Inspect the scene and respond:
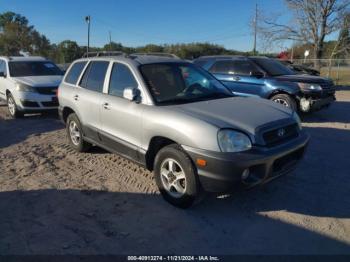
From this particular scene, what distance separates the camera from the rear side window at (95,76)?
5348mm

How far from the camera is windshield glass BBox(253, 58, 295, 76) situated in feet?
31.3

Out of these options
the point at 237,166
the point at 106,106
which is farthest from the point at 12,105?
the point at 237,166

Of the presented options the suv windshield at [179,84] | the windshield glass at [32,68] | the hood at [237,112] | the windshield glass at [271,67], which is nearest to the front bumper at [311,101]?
the windshield glass at [271,67]

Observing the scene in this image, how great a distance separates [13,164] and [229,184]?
3.99 m

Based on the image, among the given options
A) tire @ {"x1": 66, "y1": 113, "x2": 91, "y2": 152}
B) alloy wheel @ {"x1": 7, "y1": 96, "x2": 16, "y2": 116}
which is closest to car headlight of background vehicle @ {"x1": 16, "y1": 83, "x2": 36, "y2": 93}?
alloy wheel @ {"x1": 7, "y1": 96, "x2": 16, "y2": 116}

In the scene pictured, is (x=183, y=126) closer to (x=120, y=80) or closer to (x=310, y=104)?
(x=120, y=80)

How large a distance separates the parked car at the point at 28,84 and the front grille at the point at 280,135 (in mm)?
7364

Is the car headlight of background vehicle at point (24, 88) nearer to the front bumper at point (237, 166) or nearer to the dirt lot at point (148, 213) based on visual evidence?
the dirt lot at point (148, 213)

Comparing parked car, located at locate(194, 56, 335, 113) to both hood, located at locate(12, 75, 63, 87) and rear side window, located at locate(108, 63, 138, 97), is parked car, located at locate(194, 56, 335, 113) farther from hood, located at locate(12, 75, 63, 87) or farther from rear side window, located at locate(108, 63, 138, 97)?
rear side window, located at locate(108, 63, 138, 97)

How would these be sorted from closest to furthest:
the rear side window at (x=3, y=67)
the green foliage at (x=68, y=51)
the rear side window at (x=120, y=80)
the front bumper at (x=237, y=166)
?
the front bumper at (x=237, y=166) → the rear side window at (x=120, y=80) → the rear side window at (x=3, y=67) → the green foliage at (x=68, y=51)

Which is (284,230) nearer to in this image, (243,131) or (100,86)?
(243,131)

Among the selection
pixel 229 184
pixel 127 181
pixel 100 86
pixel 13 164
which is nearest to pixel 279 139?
pixel 229 184

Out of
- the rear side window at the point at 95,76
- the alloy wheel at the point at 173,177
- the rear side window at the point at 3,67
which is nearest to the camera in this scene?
the alloy wheel at the point at 173,177

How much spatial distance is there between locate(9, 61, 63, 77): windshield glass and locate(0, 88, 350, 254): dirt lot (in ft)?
17.9
